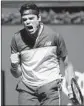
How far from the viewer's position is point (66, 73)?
10.5 feet

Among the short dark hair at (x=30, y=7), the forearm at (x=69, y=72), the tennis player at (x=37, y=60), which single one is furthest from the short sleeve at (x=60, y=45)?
the short dark hair at (x=30, y=7)

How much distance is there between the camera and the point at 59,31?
10.5 feet

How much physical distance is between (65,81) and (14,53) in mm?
492

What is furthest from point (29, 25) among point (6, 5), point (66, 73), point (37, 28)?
point (66, 73)

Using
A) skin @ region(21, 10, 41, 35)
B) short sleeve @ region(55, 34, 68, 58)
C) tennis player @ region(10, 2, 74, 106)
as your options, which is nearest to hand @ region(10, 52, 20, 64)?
tennis player @ region(10, 2, 74, 106)

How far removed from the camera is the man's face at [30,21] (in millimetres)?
3168

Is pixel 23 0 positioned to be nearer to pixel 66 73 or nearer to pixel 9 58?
pixel 9 58

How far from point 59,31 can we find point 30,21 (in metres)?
0.26

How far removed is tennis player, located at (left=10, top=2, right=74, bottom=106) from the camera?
316cm

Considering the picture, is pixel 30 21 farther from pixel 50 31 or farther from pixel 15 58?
pixel 15 58

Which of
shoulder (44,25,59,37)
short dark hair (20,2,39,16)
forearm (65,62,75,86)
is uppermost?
short dark hair (20,2,39,16)

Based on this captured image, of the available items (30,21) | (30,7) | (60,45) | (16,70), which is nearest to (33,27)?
(30,21)

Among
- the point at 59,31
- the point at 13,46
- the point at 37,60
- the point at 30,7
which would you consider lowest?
the point at 37,60

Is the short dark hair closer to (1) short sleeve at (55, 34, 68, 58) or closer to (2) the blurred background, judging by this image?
(2) the blurred background
